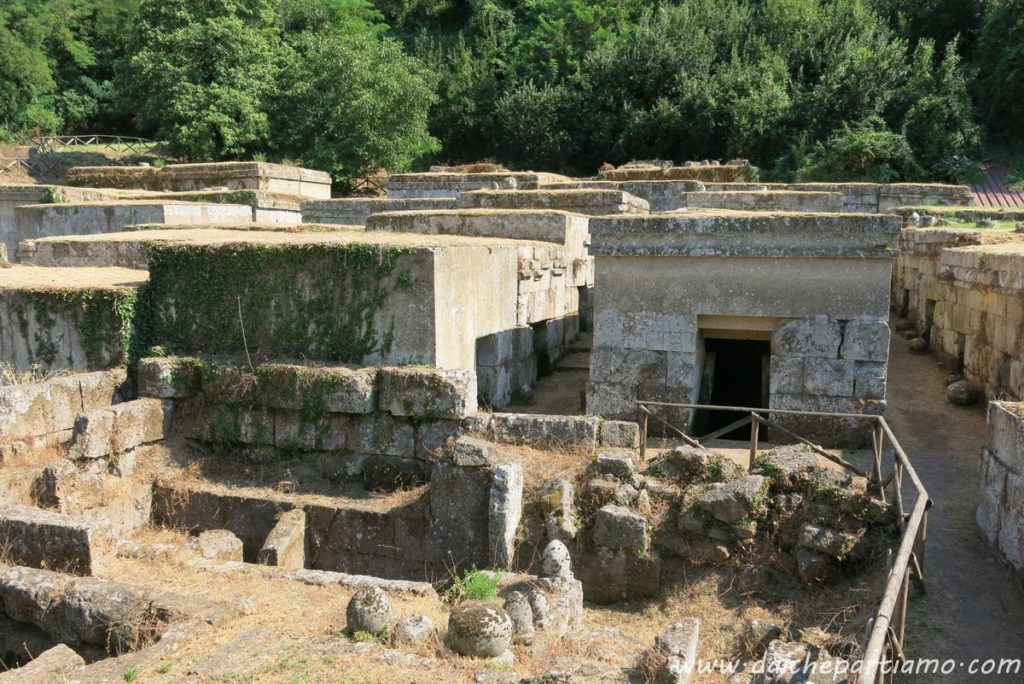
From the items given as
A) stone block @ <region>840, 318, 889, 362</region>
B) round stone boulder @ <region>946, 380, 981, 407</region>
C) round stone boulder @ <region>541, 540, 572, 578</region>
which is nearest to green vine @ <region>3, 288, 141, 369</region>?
round stone boulder @ <region>541, 540, 572, 578</region>

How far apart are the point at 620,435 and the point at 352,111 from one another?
1870cm

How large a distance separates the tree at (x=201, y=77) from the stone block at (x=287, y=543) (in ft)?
64.0

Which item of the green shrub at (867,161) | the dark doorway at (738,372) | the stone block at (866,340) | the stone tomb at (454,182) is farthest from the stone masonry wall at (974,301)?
the green shrub at (867,161)

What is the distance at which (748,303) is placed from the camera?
8.31 meters

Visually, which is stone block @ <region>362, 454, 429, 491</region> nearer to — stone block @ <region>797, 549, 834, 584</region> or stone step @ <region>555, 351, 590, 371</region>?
stone block @ <region>797, 549, 834, 584</region>

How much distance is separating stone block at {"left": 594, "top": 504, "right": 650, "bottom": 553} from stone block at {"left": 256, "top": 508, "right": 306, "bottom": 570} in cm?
279

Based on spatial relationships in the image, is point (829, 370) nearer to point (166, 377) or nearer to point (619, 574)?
point (619, 574)

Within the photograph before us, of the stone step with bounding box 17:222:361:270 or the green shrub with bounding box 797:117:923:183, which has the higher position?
the green shrub with bounding box 797:117:923:183

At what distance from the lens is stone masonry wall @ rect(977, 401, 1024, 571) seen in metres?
5.63

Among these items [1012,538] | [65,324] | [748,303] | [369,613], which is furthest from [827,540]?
[65,324]

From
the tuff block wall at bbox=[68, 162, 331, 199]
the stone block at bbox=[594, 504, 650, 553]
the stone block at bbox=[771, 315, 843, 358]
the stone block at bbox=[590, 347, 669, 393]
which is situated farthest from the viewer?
the tuff block wall at bbox=[68, 162, 331, 199]

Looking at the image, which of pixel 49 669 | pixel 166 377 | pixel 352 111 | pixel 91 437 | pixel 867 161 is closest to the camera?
pixel 49 669

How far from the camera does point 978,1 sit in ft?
91.9

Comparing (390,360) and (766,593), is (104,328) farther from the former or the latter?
(766,593)
